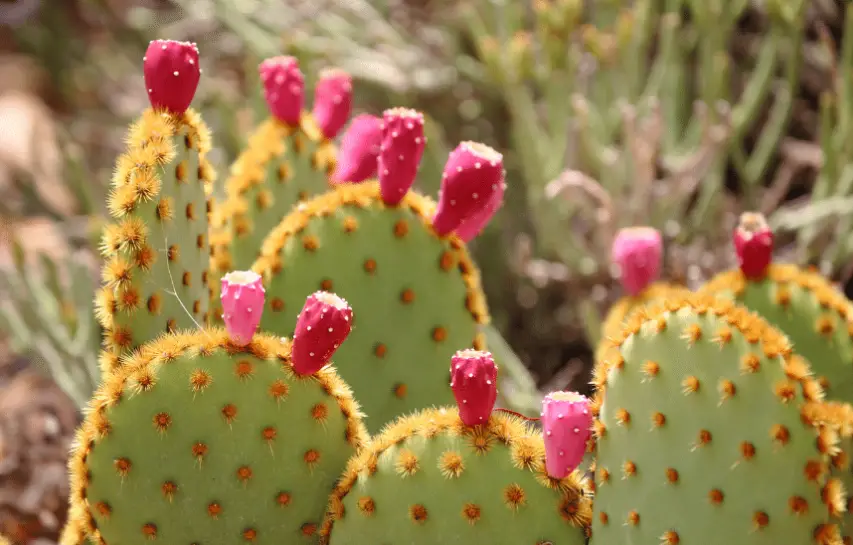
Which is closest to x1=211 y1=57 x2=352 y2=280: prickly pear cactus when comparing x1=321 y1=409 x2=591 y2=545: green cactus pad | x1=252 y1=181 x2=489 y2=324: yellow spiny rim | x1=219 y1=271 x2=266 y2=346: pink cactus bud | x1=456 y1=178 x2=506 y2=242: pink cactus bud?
x1=252 y1=181 x2=489 y2=324: yellow spiny rim

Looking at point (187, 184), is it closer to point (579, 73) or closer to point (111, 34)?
point (579, 73)

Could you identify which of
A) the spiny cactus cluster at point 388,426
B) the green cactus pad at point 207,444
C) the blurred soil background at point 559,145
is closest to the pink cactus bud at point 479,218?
the spiny cactus cluster at point 388,426

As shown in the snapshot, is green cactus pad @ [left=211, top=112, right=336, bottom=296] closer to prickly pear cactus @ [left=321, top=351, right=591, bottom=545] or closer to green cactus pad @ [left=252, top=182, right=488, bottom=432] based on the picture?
green cactus pad @ [left=252, top=182, right=488, bottom=432]

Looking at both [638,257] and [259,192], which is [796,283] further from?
[259,192]

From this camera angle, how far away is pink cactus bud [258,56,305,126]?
5.17 ft

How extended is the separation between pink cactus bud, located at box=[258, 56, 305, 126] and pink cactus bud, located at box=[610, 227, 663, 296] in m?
0.57

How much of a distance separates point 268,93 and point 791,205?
5.44ft

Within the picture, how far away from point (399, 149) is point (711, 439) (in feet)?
1.87

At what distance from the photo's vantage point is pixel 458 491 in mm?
1115

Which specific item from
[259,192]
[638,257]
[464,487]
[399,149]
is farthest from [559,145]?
[464,487]

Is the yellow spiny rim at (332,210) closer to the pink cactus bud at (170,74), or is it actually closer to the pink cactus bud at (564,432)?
the pink cactus bud at (170,74)

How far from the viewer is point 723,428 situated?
1.09 meters

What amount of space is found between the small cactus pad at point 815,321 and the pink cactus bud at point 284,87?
0.72 metres

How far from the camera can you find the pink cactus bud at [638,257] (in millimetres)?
1570
